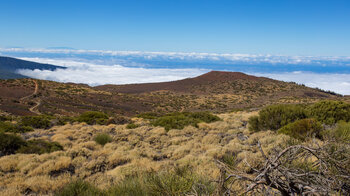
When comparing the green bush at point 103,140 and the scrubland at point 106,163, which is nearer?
the scrubland at point 106,163

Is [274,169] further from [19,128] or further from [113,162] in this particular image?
[19,128]

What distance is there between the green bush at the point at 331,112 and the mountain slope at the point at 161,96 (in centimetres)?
2729

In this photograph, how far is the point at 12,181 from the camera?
221 inches

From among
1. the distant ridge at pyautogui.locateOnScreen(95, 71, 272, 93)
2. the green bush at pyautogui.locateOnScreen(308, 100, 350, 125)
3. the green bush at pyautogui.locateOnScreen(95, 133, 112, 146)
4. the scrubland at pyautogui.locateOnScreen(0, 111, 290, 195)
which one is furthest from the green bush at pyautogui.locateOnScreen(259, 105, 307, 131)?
the distant ridge at pyautogui.locateOnScreen(95, 71, 272, 93)

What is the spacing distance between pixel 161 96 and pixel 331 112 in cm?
5279

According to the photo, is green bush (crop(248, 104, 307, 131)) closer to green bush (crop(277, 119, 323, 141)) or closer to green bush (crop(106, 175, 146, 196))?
green bush (crop(277, 119, 323, 141))

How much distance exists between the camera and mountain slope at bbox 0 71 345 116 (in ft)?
120

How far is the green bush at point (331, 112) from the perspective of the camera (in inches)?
417

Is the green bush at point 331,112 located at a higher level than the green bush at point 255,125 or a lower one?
higher

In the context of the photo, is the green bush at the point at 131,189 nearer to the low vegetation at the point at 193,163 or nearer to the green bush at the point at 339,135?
the low vegetation at the point at 193,163

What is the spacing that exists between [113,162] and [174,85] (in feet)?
247

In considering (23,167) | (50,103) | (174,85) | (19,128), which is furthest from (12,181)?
(174,85)

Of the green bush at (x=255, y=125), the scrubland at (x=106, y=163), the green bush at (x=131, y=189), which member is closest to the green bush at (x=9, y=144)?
the scrubland at (x=106, y=163)

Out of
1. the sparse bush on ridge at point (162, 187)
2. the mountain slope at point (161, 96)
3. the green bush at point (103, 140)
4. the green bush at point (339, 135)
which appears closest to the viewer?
the green bush at point (339, 135)
